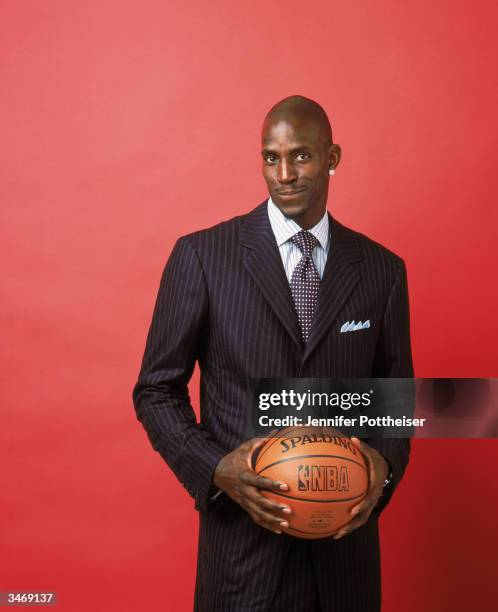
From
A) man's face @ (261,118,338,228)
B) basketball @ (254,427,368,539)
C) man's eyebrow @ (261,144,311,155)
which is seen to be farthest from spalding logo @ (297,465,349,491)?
man's eyebrow @ (261,144,311,155)

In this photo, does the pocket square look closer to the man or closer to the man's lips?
the man

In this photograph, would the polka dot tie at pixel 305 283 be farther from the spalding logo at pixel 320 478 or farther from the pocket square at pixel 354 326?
the spalding logo at pixel 320 478

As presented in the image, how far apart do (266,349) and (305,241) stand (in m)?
0.29

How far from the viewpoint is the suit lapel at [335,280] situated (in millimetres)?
2045

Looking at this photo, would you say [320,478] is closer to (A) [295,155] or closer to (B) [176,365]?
(B) [176,365]

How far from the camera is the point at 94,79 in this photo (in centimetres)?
324

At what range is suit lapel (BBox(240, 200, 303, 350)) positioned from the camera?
2041 mm

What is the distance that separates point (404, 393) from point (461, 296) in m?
1.10

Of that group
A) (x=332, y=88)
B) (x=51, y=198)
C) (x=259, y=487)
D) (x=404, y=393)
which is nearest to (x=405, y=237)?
(x=332, y=88)

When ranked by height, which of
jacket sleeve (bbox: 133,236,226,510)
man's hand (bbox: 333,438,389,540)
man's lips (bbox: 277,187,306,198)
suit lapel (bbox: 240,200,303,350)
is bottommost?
man's hand (bbox: 333,438,389,540)

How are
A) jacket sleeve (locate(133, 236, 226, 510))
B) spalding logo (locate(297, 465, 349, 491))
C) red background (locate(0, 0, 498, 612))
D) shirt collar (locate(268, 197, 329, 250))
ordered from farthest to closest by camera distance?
1. red background (locate(0, 0, 498, 612))
2. shirt collar (locate(268, 197, 329, 250))
3. jacket sleeve (locate(133, 236, 226, 510))
4. spalding logo (locate(297, 465, 349, 491))

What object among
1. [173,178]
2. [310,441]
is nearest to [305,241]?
[310,441]

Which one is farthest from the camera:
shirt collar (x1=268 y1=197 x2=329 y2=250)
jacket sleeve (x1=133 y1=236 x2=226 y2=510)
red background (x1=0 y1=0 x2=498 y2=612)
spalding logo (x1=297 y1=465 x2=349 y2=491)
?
red background (x1=0 y1=0 x2=498 y2=612)

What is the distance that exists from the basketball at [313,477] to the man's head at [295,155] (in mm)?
552
